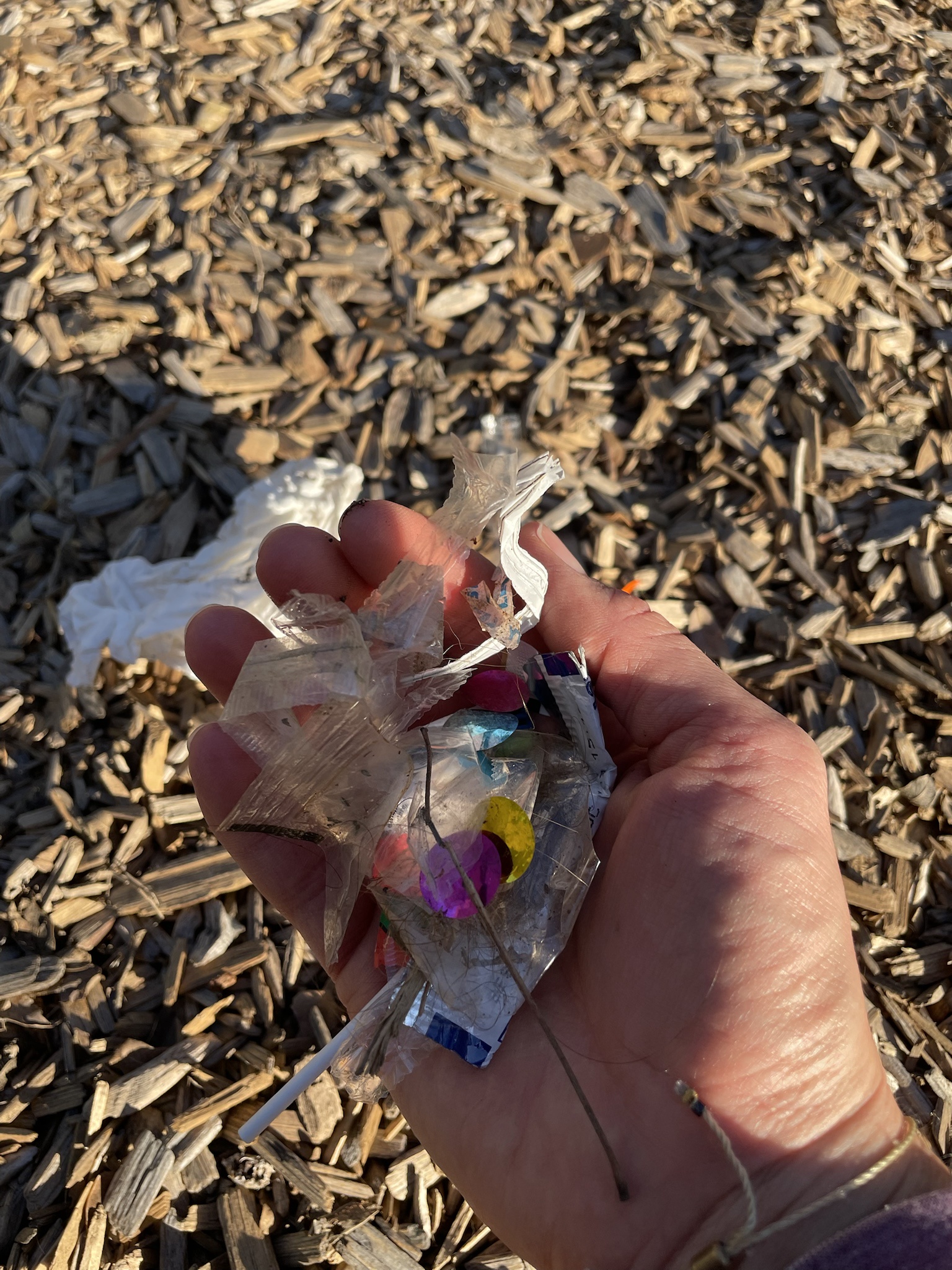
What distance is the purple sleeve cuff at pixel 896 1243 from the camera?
Result: 1190mm

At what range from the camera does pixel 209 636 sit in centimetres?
185

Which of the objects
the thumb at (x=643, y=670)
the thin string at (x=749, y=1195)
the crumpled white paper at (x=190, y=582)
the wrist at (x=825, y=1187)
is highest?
the thumb at (x=643, y=670)

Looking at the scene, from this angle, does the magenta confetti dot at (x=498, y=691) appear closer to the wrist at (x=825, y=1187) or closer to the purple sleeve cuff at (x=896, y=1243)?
the wrist at (x=825, y=1187)

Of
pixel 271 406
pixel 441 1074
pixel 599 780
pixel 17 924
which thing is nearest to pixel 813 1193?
pixel 441 1074

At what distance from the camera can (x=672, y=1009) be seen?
57.1 inches

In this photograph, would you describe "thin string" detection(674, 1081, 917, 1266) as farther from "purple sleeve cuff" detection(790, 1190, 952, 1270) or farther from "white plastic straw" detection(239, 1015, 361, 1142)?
"white plastic straw" detection(239, 1015, 361, 1142)

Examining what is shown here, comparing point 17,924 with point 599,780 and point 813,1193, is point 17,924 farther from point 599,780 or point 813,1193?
point 813,1193

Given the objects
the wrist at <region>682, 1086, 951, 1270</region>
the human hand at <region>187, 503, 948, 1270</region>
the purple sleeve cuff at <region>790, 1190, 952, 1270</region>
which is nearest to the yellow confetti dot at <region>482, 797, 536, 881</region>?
the human hand at <region>187, 503, 948, 1270</region>

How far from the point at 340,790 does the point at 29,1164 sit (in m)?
1.04

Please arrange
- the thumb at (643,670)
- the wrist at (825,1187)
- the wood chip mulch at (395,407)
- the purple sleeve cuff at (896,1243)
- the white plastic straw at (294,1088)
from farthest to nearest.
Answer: the wood chip mulch at (395,407) < the thumb at (643,670) < the white plastic straw at (294,1088) < the wrist at (825,1187) < the purple sleeve cuff at (896,1243)

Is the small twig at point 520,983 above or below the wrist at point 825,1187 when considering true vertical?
above

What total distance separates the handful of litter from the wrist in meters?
0.42

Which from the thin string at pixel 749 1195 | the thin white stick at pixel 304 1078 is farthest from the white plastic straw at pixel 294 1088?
the thin string at pixel 749 1195

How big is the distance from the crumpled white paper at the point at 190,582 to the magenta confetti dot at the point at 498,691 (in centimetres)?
74
